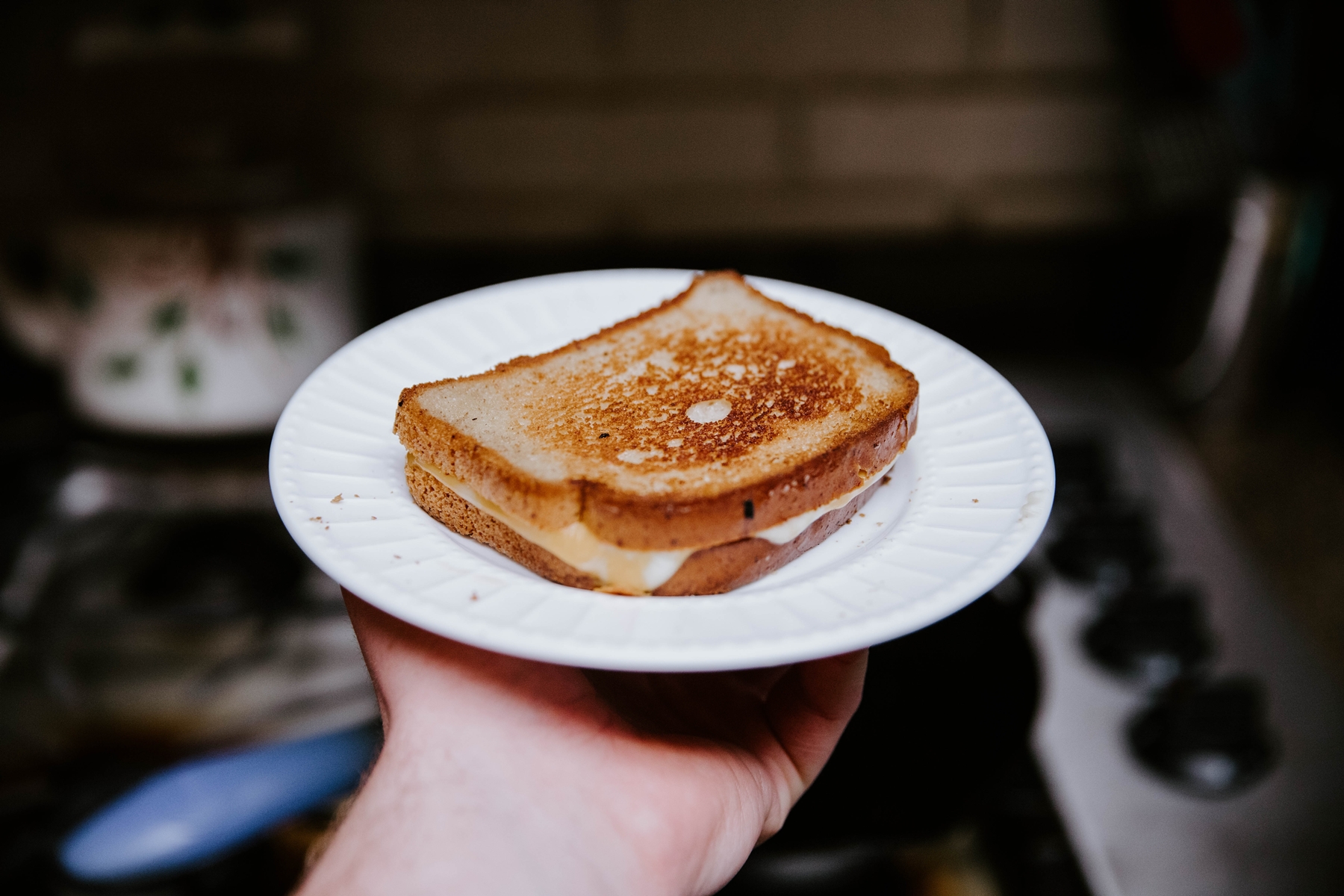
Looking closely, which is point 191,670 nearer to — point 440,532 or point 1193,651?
point 440,532

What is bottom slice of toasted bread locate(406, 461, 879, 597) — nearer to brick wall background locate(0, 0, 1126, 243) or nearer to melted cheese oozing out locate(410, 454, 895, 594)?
melted cheese oozing out locate(410, 454, 895, 594)

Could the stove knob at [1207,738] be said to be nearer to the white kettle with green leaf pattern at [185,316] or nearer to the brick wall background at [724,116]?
the brick wall background at [724,116]

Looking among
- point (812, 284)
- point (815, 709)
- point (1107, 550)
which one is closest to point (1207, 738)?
point (1107, 550)

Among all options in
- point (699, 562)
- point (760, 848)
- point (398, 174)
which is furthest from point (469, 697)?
point (398, 174)

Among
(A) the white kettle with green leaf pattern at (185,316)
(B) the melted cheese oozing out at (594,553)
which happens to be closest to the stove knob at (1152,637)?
(B) the melted cheese oozing out at (594,553)

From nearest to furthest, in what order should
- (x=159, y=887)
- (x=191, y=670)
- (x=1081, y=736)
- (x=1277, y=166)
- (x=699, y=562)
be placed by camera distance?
(x=699, y=562), (x=159, y=887), (x=1081, y=736), (x=191, y=670), (x=1277, y=166)

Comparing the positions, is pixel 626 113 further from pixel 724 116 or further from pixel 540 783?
pixel 540 783
